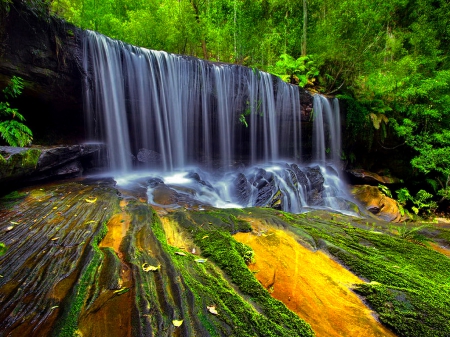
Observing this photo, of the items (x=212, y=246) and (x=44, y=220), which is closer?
(x=212, y=246)

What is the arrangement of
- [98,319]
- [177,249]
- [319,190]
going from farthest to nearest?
1. [319,190]
2. [177,249]
3. [98,319]

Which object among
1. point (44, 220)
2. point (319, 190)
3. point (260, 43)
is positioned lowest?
point (319, 190)

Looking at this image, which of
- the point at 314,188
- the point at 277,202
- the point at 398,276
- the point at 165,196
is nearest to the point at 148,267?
the point at 398,276

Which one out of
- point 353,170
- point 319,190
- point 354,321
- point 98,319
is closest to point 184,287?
point 98,319

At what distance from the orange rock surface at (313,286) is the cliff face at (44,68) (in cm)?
760

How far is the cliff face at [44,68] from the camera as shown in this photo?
6.07 meters

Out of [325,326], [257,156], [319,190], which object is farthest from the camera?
[257,156]

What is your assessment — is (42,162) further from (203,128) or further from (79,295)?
(203,128)

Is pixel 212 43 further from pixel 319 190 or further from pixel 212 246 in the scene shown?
pixel 212 246

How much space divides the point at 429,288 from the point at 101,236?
383 centimetres

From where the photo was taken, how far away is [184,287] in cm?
210

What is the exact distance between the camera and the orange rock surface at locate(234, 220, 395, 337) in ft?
6.42

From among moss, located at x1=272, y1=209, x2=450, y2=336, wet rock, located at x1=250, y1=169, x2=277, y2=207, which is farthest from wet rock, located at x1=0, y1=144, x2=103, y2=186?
wet rock, located at x1=250, y1=169, x2=277, y2=207

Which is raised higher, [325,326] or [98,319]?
[98,319]
